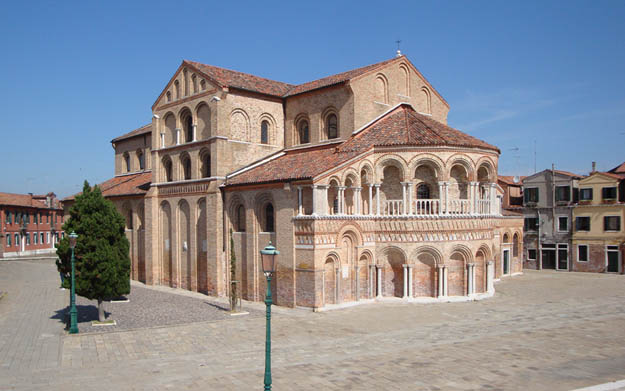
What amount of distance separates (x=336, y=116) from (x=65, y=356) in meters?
18.6

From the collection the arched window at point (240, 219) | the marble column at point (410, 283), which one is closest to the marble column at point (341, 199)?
the marble column at point (410, 283)

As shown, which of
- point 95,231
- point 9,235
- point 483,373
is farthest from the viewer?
point 9,235

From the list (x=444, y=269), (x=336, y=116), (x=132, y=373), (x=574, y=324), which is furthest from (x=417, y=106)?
(x=132, y=373)

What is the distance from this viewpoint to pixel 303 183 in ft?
80.7

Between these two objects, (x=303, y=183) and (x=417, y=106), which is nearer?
(x=303, y=183)

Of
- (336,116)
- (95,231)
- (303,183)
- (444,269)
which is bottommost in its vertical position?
(444,269)

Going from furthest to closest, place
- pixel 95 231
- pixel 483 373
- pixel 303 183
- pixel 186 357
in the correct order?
1. pixel 303 183
2. pixel 95 231
3. pixel 186 357
4. pixel 483 373

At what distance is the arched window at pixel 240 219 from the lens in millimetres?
28844

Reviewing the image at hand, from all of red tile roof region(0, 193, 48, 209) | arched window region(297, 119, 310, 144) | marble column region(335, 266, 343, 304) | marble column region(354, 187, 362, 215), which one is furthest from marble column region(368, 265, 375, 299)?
red tile roof region(0, 193, 48, 209)

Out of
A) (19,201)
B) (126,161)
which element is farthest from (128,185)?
(19,201)

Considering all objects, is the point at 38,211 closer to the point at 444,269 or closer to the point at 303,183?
the point at 303,183

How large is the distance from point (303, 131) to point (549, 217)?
78.5ft

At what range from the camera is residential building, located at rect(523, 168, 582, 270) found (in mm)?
41812

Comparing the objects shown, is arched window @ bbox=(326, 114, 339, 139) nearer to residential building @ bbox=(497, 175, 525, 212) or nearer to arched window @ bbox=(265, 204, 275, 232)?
arched window @ bbox=(265, 204, 275, 232)
